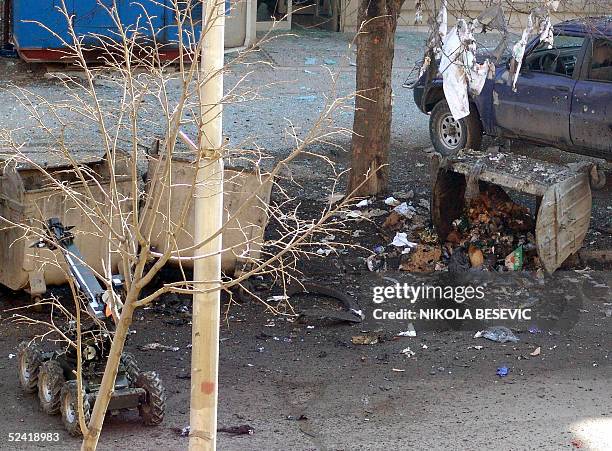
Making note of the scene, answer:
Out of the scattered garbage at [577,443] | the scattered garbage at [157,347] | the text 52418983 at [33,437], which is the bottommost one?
the scattered garbage at [157,347]

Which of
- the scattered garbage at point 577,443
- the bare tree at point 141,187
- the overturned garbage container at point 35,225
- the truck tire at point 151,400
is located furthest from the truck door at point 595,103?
the truck tire at point 151,400

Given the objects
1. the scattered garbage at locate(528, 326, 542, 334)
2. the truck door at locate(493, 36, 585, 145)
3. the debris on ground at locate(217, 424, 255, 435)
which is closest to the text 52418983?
the debris on ground at locate(217, 424, 255, 435)

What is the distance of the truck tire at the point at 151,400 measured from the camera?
21.0 feet

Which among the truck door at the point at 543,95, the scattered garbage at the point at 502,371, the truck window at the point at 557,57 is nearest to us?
the scattered garbage at the point at 502,371

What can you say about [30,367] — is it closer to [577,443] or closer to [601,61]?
[577,443]

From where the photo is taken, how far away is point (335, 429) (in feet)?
21.9

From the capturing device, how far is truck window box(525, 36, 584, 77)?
38.0 ft

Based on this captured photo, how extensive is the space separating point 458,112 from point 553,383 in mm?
4561

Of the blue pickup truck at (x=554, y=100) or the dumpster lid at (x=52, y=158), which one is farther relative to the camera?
the blue pickup truck at (x=554, y=100)

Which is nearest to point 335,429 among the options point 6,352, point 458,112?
point 6,352

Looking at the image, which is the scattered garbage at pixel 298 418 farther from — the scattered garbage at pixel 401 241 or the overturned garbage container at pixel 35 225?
the scattered garbage at pixel 401 241

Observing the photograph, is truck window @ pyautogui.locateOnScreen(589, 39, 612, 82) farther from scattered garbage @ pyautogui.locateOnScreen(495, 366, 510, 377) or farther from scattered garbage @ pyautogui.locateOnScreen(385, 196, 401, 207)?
scattered garbage @ pyautogui.locateOnScreen(495, 366, 510, 377)

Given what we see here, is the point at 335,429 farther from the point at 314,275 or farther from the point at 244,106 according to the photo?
the point at 244,106

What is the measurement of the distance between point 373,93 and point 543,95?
84.1 inches
